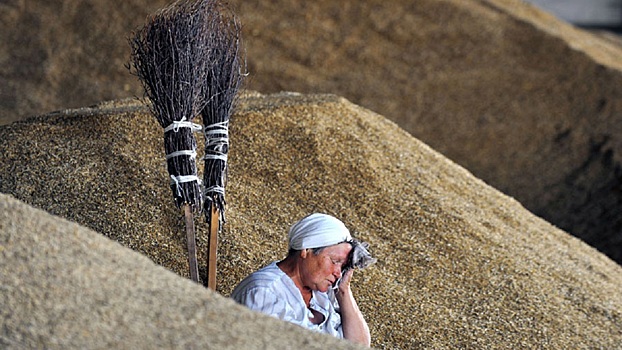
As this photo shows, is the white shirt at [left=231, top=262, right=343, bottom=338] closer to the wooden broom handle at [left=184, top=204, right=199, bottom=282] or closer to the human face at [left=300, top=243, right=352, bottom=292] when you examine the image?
the human face at [left=300, top=243, right=352, bottom=292]

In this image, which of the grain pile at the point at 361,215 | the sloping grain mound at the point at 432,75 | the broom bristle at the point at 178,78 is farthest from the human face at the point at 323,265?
the sloping grain mound at the point at 432,75

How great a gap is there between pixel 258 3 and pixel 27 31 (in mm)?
2036

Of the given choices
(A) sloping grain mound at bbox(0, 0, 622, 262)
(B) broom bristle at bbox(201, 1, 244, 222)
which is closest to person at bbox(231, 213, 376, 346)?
(B) broom bristle at bbox(201, 1, 244, 222)

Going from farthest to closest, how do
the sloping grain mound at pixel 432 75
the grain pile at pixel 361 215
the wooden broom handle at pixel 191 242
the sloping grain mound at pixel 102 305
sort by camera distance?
1. the sloping grain mound at pixel 432 75
2. the grain pile at pixel 361 215
3. the wooden broom handle at pixel 191 242
4. the sloping grain mound at pixel 102 305

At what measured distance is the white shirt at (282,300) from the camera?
2.57m

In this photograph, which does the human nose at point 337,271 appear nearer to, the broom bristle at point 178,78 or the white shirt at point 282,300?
the white shirt at point 282,300

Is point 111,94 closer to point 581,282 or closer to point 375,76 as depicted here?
point 375,76

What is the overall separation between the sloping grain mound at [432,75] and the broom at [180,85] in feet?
13.7

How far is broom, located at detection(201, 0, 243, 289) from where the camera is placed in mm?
3027

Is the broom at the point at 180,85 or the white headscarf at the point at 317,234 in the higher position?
the broom at the point at 180,85

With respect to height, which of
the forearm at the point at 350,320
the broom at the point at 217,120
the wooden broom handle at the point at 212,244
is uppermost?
the broom at the point at 217,120

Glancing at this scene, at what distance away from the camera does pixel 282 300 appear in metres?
2.60

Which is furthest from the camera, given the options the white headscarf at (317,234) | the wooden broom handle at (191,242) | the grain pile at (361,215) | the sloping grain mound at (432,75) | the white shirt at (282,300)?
the sloping grain mound at (432,75)

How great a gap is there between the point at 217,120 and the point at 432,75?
5504 mm
